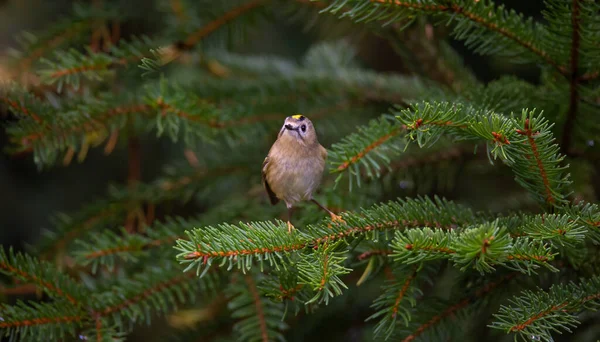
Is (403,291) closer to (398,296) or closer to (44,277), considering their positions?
(398,296)

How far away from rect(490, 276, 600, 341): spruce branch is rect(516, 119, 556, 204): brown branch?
0.24 meters

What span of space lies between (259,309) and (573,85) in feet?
4.25

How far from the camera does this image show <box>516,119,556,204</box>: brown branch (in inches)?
54.1

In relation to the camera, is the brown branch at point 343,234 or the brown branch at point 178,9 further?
the brown branch at point 178,9

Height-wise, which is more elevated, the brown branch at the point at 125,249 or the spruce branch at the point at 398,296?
the spruce branch at the point at 398,296

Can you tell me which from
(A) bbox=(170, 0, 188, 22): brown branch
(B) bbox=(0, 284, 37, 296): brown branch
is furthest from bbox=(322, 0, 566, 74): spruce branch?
(B) bbox=(0, 284, 37, 296): brown branch

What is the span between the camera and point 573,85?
5.78ft

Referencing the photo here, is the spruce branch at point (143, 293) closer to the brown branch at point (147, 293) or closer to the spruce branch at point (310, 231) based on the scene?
the brown branch at point (147, 293)

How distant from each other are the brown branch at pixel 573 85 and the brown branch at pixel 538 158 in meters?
0.44

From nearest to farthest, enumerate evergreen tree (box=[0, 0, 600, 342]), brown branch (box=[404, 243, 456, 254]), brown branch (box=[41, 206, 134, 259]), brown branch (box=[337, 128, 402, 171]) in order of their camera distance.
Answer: brown branch (box=[404, 243, 456, 254]) < evergreen tree (box=[0, 0, 600, 342]) < brown branch (box=[337, 128, 402, 171]) < brown branch (box=[41, 206, 134, 259])

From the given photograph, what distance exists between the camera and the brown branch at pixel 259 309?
192cm

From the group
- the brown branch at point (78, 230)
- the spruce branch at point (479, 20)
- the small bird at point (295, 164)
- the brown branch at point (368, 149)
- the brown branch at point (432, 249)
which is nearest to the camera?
the brown branch at point (432, 249)

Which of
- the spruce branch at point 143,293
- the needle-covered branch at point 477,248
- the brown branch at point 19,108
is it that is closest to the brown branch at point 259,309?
the spruce branch at point 143,293

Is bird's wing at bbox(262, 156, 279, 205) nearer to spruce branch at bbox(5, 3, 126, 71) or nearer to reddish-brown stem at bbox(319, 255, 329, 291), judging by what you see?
reddish-brown stem at bbox(319, 255, 329, 291)
